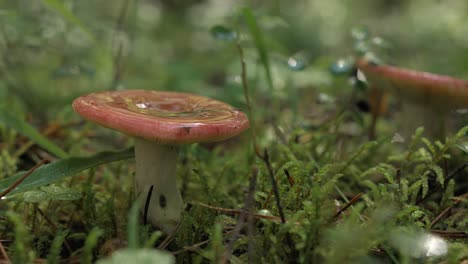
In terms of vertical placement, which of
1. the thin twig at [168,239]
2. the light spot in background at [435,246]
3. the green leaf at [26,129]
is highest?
the green leaf at [26,129]

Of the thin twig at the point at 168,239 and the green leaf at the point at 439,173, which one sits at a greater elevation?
the green leaf at the point at 439,173

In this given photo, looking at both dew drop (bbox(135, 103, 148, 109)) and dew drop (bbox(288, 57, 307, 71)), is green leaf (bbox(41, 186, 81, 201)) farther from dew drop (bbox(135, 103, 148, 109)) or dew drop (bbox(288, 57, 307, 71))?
dew drop (bbox(288, 57, 307, 71))

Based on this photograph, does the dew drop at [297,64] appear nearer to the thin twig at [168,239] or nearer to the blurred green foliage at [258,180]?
the blurred green foliage at [258,180]

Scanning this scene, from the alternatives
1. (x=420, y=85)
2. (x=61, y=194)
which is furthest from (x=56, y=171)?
(x=420, y=85)

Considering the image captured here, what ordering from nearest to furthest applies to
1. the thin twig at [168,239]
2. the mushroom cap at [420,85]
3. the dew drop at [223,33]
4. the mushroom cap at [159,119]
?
the mushroom cap at [159,119]
the thin twig at [168,239]
the mushroom cap at [420,85]
the dew drop at [223,33]

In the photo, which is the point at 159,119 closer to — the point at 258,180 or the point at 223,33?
the point at 258,180

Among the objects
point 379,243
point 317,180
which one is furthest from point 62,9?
point 379,243

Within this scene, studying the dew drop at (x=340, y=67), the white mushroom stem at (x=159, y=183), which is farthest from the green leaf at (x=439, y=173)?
the white mushroom stem at (x=159, y=183)

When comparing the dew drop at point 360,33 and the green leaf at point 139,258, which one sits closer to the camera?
the green leaf at point 139,258
